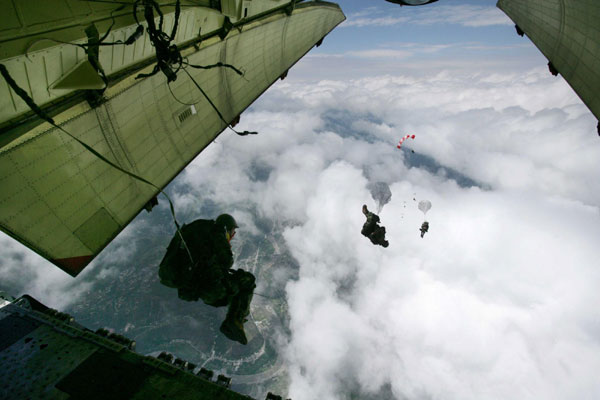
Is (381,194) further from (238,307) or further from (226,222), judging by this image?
(238,307)

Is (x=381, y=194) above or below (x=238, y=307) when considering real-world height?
below

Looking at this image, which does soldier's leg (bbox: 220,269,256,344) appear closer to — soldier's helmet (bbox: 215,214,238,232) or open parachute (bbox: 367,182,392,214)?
soldier's helmet (bbox: 215,214,238,232)

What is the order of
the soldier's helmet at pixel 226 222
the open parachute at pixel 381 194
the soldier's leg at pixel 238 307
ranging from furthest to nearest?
the open parachute at pixel 381 194
the soldier's helmet at pixel 226 222
the soldier's leg at pixel 238 307

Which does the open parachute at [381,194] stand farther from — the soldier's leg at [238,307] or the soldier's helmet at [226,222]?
the soldier's leg at [238,307]

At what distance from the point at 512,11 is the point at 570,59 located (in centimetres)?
781

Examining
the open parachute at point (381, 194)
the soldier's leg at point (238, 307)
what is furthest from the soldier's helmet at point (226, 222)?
the open parachute at point (381, 194)

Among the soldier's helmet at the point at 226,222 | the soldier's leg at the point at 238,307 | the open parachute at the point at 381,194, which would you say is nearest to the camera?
the soldier's leg at the point at 238,307

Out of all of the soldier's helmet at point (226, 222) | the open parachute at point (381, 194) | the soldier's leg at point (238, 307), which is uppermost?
the soldier's helmet at point (226, 222)

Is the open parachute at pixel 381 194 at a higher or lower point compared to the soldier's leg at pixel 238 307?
lower

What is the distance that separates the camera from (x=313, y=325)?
150625 millimetres

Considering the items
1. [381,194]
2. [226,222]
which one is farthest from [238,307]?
[381,194]

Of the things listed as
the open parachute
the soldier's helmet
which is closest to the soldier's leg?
the soldier's helmet

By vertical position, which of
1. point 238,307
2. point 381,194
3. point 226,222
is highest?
point 226,222

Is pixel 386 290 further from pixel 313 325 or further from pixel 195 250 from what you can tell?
pixel 195 250
